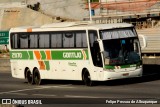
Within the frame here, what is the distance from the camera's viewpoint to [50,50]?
31.6 meters

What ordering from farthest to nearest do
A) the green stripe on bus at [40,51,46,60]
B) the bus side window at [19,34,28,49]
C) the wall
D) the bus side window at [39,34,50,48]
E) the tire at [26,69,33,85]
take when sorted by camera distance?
the wall → the tire at [26,69,33,85] → the bus side window at [19,34,28,49] → the green stripe on bus at [40,51,46,60] → the bus side window at [39,34,50,48]

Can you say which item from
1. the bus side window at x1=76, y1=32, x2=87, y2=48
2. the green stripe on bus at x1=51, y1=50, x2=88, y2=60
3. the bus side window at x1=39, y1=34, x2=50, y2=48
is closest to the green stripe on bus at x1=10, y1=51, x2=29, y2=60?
the bus side window at x1=39, y1=34, x2=50, y2=48

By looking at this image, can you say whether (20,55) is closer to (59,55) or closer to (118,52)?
(59,55)

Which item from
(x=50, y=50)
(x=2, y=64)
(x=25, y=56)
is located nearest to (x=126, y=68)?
(x=50, y=50)

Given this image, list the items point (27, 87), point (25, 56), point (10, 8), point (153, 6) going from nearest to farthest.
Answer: point (27, 87) < point (25, 56) < point (153, 6) < point (10, 8)

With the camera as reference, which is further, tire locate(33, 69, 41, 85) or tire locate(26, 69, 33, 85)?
tire locate(26, 69, 33, 85)

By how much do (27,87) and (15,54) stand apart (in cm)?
354

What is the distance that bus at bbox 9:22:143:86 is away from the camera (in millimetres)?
28703

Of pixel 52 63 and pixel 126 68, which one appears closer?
pixel 126 68

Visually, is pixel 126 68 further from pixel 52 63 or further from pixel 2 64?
pixel 2 64

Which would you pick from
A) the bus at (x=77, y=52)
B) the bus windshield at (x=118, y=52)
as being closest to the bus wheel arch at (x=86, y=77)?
the bus at (x=77, y=52)

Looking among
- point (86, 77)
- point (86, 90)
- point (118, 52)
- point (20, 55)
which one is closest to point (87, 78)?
point (86, 77)

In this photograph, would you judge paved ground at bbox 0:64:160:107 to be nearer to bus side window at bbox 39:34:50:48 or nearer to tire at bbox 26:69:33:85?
tire at bbox 26:69:33:85

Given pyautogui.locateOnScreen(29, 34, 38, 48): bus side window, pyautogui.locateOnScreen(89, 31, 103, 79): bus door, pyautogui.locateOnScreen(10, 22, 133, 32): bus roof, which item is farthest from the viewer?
pyautogui.locateOnScreen(29, 34, 38, 48): bus side window
